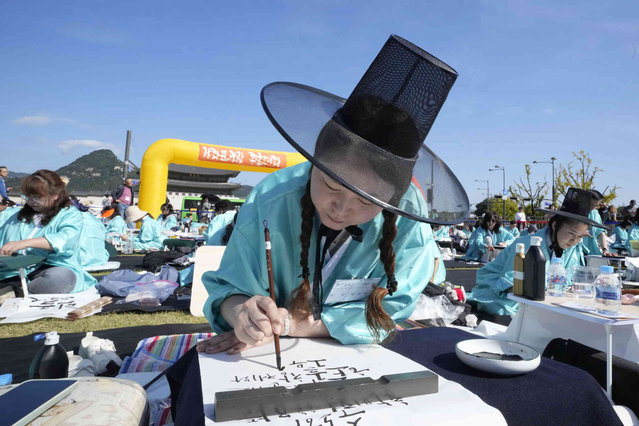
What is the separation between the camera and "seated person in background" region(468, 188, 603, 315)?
2952 millimetres

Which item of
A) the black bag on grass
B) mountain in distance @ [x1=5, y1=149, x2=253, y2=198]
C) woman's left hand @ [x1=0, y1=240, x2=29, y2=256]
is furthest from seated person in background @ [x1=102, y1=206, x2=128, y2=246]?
mountain in distance @ [x1=5, y1=149, x2=253, y2=198]

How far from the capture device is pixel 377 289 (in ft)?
4.17

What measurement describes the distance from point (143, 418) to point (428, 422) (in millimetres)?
739

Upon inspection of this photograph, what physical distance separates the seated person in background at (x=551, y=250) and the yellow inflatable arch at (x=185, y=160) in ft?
26.7

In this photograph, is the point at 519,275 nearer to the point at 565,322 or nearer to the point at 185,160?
the point at 565,322

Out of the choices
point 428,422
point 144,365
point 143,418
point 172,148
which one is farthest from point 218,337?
point 172,148

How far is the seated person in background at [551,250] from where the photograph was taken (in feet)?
9.69

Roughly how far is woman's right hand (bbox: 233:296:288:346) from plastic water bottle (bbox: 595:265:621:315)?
155cm

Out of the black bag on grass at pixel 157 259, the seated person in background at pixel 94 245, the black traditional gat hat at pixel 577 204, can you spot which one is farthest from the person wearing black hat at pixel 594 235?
the black bag on grass at pixel 157 259

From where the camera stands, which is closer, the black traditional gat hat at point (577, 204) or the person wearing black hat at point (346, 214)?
the person wearing black hat at point (346, 214)

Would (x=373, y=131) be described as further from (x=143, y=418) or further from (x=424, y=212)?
(x=143, y=418)

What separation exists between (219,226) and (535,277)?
187 inches

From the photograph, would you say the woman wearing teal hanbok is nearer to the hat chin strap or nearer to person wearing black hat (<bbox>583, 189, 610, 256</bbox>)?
the hat chin strap

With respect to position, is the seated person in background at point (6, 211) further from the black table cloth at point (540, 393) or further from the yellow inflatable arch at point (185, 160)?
the black table cloth at point (540, 393)
